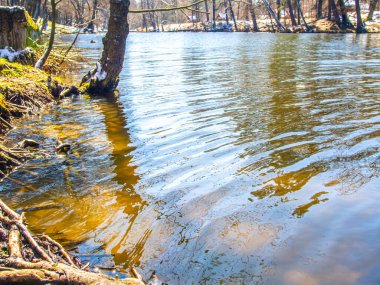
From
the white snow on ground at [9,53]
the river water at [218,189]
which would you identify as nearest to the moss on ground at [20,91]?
the river water at [218,189]

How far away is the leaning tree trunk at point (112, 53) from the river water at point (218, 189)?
207 centimetres

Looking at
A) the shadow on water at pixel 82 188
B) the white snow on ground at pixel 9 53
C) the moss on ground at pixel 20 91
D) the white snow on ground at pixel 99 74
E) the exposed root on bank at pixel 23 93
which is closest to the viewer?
the shadow on water at pixel 82 188

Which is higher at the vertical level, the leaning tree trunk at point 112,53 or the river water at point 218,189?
the leaning tree trunk at point 112,53

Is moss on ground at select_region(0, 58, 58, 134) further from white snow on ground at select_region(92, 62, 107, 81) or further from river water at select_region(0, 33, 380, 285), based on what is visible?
white snow on ground at select_region(92, 62, 107, 81)

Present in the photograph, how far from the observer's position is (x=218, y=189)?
12.3 feet

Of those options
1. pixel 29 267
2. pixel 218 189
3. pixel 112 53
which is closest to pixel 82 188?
pixel 218 189

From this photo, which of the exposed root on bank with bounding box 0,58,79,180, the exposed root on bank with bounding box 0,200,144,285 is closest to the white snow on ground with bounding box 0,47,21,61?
the exposed root on bank with bounding box 0,58,79,180

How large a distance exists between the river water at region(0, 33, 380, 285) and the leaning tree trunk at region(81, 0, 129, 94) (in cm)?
207

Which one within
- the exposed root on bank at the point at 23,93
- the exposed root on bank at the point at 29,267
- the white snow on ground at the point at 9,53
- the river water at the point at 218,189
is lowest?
the river water at the point at 218,189

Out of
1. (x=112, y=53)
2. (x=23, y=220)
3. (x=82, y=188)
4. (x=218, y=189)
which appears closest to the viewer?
(x=23, y=220)

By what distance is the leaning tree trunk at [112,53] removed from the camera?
8445mm

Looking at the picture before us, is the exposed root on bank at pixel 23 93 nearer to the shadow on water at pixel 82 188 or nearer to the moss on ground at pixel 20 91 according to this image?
the moss on ground at pixel 20 91

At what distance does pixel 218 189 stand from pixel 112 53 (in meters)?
6.28

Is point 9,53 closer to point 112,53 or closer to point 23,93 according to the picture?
point 23,93
